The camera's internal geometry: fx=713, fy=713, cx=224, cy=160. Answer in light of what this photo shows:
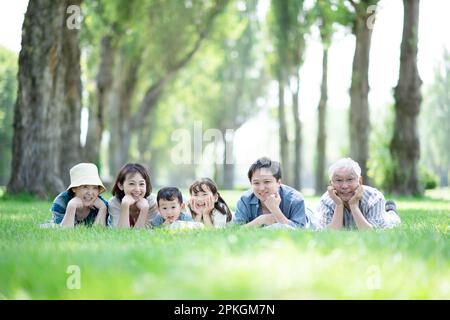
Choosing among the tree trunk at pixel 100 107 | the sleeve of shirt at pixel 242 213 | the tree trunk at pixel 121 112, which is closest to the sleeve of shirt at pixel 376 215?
the sleeve of shirt at pixel 242 213

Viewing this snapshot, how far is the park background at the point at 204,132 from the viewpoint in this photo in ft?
14.9

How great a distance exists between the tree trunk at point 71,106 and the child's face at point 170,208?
443 inches

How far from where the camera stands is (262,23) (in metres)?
47.1

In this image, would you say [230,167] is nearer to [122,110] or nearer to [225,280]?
[122,110]

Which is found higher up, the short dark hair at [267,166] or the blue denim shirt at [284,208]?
the short dark hair at [267,166]

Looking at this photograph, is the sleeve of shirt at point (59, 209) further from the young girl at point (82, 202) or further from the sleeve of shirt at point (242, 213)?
the sleeve of shirt at point (242, 213)

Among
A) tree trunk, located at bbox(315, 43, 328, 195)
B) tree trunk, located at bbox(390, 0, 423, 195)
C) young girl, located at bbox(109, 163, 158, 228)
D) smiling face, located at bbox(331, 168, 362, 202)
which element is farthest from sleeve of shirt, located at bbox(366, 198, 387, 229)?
tree trunk, located at bbox(315, 43, 328, 195)

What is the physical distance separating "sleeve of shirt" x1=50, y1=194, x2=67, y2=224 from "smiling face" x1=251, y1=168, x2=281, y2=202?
2.57m

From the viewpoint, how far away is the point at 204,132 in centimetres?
5828

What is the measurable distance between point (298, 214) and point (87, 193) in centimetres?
270

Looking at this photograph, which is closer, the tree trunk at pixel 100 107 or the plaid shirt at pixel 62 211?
the plaid shirt at pixel 62 211

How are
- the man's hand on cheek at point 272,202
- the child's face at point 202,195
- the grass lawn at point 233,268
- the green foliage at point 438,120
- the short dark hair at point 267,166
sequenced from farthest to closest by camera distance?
the green foliage at point 438,120
the child's face at point 202,195
the short dark hair at point 267,166
the man's hand on cheek at point 272,202
the grass lawn at point 233,268

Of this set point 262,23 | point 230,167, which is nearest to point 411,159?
point 262,23

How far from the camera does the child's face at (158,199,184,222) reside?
9.24 meters
